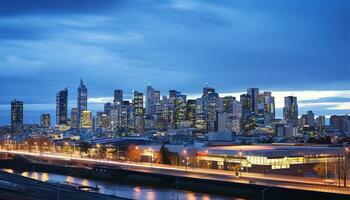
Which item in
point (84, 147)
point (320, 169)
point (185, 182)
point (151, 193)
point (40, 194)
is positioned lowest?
point (151, 193)

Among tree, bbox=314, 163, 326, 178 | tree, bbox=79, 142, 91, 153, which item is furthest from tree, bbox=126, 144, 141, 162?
tree, bbox=314, 163, 326, 178

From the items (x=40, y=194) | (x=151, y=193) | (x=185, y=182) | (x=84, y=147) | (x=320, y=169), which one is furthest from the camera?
(x=84, y=147)

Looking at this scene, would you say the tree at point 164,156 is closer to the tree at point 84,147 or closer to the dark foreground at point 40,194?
the tree at point 84,147

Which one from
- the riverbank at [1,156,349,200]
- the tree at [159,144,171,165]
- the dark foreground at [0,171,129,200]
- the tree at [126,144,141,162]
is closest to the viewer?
the dark foreground at [0,171,129,200]

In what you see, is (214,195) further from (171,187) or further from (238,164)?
(238,164)

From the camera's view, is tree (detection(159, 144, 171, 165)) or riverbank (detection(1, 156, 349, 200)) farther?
tree (detection(159, 144, 171, 165))

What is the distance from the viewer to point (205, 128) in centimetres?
17588

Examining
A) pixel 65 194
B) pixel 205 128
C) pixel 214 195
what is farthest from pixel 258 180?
pixel 205 128

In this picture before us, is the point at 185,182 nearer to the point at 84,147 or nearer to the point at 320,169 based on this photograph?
the point at 320,169

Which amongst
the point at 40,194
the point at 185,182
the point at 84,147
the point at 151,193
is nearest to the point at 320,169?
the point at 185,182

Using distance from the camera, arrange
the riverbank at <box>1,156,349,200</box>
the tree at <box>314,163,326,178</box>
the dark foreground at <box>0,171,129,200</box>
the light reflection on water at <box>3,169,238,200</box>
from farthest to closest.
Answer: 1. the tree at <box>314,163,326,178</box>
2. the light reflection on water at <box>3,169,238,200</box>
3. the riverbank at <box>1,156,349,200</box>
4. the dark foreground at <box>0,171,129,200</box>

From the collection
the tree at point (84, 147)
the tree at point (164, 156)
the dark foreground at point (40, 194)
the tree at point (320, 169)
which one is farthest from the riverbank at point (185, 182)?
the tree at point (84, 147)

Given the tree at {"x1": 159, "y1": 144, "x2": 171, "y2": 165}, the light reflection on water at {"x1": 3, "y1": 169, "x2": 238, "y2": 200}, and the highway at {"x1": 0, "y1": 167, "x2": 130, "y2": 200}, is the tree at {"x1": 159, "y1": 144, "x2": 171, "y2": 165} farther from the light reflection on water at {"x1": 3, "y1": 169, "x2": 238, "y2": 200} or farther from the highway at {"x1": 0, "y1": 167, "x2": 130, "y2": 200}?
the highway at {"x1": 0, "y1": 167, "x2": 130, "y2": 200}

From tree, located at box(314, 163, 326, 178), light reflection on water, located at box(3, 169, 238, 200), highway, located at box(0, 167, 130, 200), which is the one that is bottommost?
light reflection on water, located at box(3, 169, 238, 200)
